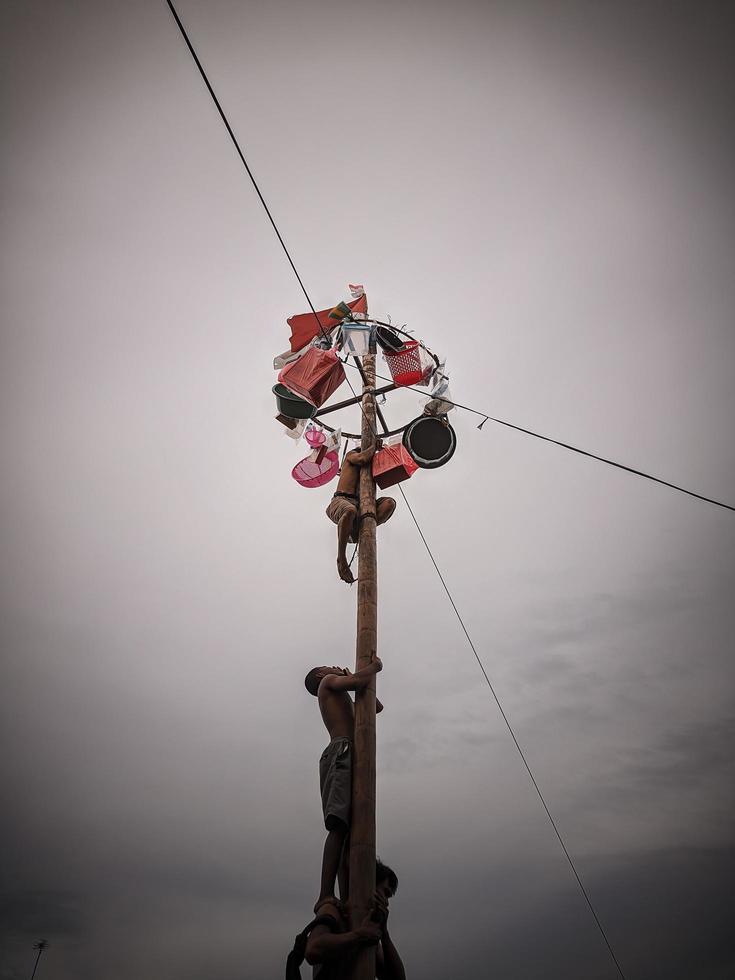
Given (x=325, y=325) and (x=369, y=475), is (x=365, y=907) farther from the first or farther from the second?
(x=325, y=325)

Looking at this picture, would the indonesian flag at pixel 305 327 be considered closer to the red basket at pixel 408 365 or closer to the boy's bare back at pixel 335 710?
the red basket at pixel 408 365

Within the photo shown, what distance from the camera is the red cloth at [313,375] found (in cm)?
482

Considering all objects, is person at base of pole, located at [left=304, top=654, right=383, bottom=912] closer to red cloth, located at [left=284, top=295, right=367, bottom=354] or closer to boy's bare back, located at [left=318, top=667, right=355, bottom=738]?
boy's bare back, located at [left=318, top=667, right=355, bottom=738]

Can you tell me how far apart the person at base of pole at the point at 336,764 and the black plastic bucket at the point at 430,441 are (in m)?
1.99

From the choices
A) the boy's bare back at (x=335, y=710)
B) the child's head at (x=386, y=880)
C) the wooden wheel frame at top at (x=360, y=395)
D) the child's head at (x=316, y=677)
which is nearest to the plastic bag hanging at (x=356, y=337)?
the wooden wheel frame at top at (x=360, y=395)

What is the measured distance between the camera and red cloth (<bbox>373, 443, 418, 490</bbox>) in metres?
4.38

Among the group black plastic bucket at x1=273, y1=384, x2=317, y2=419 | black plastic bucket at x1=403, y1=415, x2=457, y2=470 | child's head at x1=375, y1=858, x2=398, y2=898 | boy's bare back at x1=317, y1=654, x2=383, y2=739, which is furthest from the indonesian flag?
child's head at x1=375, y1=858, x2=398, y2=898

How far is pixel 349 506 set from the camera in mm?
3992

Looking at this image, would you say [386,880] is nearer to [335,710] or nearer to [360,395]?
[335,710]

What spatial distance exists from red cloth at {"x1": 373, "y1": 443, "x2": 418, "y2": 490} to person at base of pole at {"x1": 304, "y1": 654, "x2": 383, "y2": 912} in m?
1.70

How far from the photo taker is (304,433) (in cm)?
550

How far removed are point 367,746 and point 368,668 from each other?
466 millimetres

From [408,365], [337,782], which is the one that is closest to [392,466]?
[408,365]

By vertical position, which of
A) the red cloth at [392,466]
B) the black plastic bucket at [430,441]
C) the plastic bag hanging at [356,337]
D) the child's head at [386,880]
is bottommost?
the child's head at [386,880]
